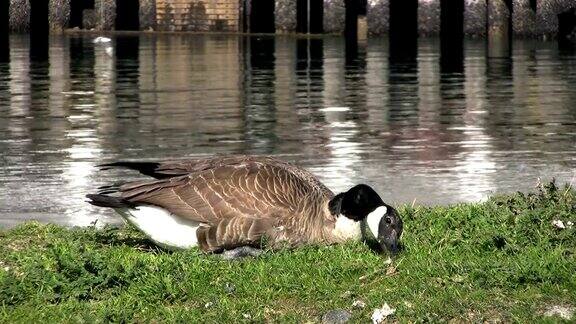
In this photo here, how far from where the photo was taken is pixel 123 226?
1132cm

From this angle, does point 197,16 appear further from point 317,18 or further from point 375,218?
point 375,218

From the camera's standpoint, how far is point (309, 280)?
888 cm

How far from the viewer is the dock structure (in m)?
32.4

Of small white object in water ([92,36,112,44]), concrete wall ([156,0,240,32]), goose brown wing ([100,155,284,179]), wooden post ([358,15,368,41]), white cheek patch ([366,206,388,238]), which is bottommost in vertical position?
white cheek patch ([366,206,388,238])

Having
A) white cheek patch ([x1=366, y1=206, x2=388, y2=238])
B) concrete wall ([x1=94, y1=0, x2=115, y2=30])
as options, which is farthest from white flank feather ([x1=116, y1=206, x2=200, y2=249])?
concrete wall ([x1=94, y1=0, x2=115, y2=30])

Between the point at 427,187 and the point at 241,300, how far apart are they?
4866 mm

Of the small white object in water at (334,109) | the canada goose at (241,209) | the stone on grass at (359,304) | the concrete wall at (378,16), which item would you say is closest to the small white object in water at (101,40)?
the concrete wall at (378,16)

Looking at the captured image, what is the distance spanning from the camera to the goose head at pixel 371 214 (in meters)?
9.47

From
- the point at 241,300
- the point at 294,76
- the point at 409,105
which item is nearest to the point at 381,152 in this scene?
the point at 409,105

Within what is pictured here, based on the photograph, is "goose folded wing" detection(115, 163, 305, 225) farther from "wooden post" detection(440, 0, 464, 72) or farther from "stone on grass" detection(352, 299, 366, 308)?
"wooden post" detection(440, 0, 464, 72)

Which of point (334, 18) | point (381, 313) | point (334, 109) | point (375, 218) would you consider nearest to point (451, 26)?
point (334, 18)

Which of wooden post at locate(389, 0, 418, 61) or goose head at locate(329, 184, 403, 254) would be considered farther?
wooden post at locate(389, 0, 418, 61)

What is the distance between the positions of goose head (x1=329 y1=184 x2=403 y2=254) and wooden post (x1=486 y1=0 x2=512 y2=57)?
22705 millimetres

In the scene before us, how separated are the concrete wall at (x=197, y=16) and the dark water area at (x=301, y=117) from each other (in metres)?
4.37
